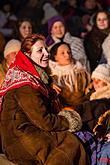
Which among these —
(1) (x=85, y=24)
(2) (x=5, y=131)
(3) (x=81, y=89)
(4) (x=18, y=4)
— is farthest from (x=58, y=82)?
(4) (x=18, y=4)

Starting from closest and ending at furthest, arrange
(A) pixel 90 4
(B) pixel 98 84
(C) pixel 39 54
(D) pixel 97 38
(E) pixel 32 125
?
(E) pixel 32 125 → (C) pixel 39 54 → (B) pixel 98 84 → (D) pixel 97 38 → (A) pixel 90 4

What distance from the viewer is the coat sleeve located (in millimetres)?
4906

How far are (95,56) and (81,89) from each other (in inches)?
52.9

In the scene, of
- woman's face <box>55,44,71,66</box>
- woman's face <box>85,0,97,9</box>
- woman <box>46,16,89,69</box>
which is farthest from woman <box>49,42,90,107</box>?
woman's face <box>85,0,97,9</box>

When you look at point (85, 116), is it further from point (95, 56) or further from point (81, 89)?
point (95, 56)

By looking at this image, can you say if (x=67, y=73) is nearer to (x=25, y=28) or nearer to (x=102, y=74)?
(x=102, y=74)

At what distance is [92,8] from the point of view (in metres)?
10.8

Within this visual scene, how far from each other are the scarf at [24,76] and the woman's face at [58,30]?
3287mm

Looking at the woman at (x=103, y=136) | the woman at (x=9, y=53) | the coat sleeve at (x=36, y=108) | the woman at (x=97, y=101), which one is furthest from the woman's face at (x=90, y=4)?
the coat sleeve at (x=36, y=108)

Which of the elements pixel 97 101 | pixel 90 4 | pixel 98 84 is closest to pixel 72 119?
pixel 97 101

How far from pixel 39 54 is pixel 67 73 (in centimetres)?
206

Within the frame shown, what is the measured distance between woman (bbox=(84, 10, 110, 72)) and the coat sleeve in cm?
353

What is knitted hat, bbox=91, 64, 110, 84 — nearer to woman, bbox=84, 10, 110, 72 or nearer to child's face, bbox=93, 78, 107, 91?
child's face, bbox=93, 78, 107, 91

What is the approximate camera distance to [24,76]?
5.05 m
